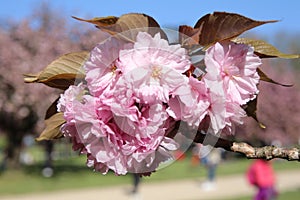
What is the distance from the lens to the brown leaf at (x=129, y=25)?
1.00 m

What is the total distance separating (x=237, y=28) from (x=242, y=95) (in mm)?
125

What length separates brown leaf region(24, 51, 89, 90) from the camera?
108 cm

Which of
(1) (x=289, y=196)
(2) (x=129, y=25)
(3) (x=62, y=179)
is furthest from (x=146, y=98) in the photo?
(3) (x=62, y=179)

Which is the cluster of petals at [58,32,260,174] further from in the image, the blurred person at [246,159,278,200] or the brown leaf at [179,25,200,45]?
Result: the blurred person at [246,159,278,200]

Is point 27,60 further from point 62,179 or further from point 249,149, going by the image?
point 249,149

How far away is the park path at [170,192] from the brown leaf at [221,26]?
48.1ft

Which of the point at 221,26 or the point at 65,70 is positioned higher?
the point at 221,26

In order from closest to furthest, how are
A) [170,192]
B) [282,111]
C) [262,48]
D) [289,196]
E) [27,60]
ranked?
[262,48] → [289,196] → [170,192] → [27,60] → [282,111]

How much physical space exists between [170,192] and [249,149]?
16155 mm

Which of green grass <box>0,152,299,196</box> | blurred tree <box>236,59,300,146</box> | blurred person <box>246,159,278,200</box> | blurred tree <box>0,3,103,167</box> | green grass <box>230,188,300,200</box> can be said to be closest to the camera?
blurred person <box>246,159,278,200</box>

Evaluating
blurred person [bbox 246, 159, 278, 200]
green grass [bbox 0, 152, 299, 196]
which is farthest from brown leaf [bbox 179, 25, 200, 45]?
green grass [bbox 0, 152, 299, 196]

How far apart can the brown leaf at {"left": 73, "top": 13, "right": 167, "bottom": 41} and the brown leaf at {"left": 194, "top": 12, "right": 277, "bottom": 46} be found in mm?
80

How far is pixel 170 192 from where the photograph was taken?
17000 mm

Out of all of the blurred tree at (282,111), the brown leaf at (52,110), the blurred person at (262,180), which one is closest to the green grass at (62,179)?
the blurred person at (262,180)
